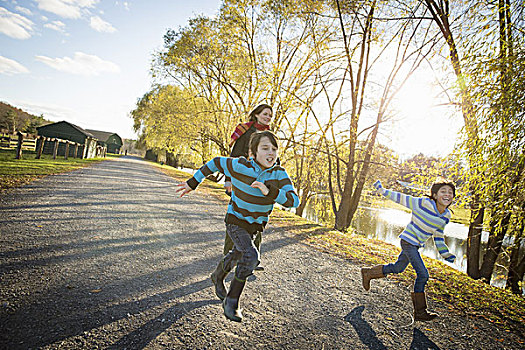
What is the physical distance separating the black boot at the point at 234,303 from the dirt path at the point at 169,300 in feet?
0.89

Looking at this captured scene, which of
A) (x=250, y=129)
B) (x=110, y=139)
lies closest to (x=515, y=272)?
(x=250, y=129)

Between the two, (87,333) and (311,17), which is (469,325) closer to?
(87,333)

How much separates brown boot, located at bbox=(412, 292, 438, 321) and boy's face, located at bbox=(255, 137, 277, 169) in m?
2.51

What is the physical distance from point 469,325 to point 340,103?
37.8 feet

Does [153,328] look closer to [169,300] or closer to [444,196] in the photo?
[169,300]


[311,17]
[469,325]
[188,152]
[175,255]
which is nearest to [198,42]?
[311,17]

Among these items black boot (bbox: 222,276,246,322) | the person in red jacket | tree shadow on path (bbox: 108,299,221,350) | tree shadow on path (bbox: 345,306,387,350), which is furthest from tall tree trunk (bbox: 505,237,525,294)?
tree shadow on path (bbox: 108,299,221,350)

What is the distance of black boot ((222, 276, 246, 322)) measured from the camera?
237 centimetres

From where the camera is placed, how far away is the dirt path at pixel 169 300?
2352 millimetres

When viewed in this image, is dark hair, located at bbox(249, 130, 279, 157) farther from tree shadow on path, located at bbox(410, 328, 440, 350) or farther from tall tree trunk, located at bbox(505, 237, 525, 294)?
tall tree trunk, located at bbox(505, 237, 525, 294)

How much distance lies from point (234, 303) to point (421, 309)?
93.3 inches

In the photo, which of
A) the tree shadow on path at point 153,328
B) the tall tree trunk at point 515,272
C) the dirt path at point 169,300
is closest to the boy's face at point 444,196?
the dirt path at point 169,300

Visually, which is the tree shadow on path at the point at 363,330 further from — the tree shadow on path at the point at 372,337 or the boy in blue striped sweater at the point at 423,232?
the boy in blue striped sweater at the point at 423,232

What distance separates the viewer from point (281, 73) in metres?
13.5
